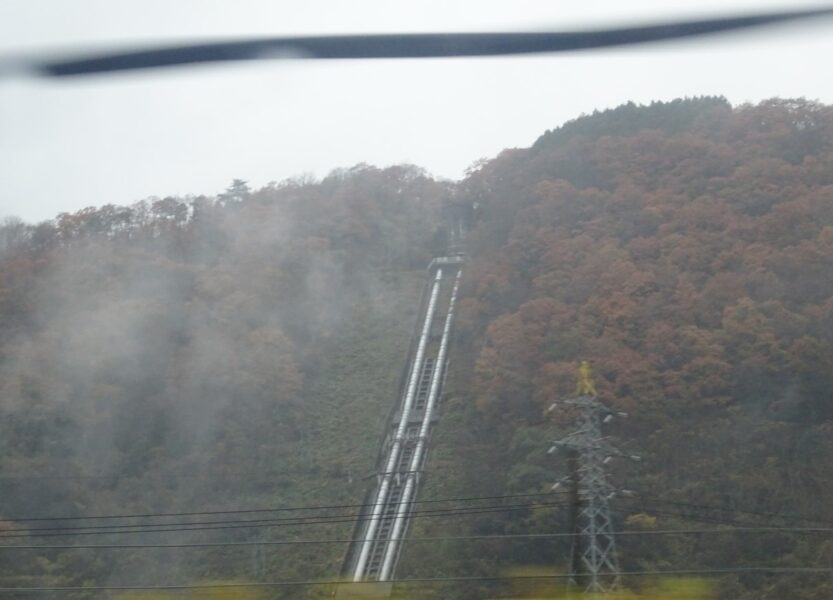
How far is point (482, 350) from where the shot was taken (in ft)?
35.5

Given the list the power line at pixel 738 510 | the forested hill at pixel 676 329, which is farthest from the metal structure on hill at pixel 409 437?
the power line at pixel 738 510

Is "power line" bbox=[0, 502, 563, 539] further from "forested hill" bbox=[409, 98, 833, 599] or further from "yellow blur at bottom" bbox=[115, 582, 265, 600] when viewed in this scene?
"yellow blur at bottom" bbox=[115, 582, 265, 600]

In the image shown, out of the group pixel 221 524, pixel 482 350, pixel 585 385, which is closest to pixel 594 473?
pixel 585 385

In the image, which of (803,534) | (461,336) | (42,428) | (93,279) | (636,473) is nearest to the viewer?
(803,534)

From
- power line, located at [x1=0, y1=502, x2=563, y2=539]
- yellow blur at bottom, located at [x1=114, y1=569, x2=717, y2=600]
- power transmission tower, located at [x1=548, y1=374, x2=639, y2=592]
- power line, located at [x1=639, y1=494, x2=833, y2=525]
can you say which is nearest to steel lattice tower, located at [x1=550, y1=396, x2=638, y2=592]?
power transmission tower, located at [x1=548, y1=374, x2=639, y2=592]

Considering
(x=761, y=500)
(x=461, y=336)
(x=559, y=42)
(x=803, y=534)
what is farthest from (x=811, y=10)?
(x=461, y=336)

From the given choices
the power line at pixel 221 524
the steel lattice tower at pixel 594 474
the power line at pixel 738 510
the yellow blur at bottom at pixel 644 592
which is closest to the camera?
the yellow blur at bottom at pixel 644 592

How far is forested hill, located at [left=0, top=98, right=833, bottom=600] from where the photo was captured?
8250mm

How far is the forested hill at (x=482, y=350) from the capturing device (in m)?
8.25

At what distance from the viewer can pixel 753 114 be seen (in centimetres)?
1298

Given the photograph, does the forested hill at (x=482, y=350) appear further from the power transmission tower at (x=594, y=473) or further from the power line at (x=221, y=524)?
the power transmission tower at (x=594, y=473)

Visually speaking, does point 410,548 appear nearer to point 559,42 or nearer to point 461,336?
point 461,336

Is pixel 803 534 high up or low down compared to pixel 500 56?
down

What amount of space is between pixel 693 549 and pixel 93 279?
860 centimetres
